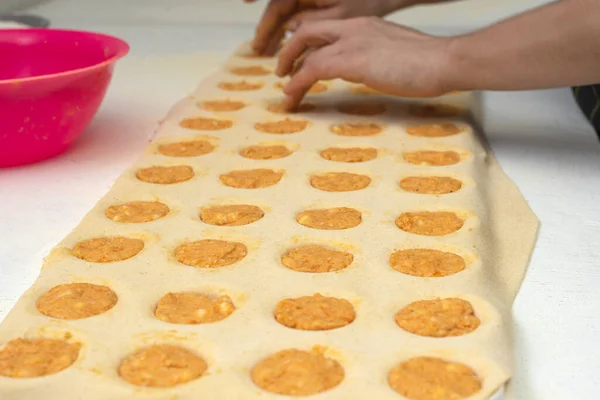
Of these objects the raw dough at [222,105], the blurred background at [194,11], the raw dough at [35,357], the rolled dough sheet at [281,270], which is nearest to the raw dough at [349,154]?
the rolled dough sheet at [281,270]

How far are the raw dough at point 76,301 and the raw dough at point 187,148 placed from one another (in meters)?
0.51

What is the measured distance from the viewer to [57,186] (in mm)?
1366

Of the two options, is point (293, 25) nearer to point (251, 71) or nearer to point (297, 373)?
point (251, 71)

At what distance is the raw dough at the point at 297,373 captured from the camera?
0.78 meters

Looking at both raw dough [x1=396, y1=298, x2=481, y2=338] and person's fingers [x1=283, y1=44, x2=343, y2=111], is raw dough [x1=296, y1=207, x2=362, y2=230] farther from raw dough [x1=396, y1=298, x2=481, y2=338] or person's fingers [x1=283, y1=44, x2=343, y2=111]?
person's fingers [x1=283, y1=44, x2=343, y2=111]

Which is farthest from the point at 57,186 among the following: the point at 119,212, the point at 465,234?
the point at 465,234

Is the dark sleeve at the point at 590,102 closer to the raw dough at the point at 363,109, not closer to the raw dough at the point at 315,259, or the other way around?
the raw dough at the point at 363,109

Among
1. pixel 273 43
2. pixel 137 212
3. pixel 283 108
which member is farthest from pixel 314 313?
pixel 273 43

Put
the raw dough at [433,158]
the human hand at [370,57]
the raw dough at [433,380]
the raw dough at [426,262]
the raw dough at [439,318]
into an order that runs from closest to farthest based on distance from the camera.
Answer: the raw dough at [433,380] → the raw dough at [439,318] → the raw dough at [426,262] → the raw dough at [433,158] → the human hand at [370,57]

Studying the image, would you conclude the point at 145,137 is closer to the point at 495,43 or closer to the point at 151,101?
the point at 151,101

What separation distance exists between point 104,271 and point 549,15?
2.90 feet

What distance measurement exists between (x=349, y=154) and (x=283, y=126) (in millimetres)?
224

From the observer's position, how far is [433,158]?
1416mm

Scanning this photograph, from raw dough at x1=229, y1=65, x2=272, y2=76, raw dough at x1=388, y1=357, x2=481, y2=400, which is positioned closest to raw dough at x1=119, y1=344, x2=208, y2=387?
raw dough at x1=388, y1=357, x2=481, y2=400
